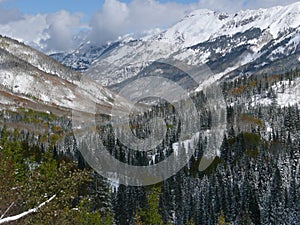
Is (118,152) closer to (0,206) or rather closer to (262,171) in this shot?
(262,171)

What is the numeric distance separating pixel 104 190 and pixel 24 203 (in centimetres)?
5691

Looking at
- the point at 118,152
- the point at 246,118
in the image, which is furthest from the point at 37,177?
the point at 246,118

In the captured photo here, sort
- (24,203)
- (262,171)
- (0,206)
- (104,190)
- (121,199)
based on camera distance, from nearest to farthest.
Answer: (0,206) → (24,203) → (104,190) → (121,199) → (262,171)

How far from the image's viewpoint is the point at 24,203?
1348cm

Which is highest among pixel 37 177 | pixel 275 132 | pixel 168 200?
pixel 275 132

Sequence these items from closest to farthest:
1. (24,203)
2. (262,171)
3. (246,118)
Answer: (24,203) < (262,171) < (246,118)

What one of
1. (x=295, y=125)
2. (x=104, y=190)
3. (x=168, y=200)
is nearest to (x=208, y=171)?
(x=168, y=200)

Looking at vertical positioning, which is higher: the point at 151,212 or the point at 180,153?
the point at 180,153

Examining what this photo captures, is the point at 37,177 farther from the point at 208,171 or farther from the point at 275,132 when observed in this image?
the point at 275,132

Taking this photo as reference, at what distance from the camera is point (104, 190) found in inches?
2724

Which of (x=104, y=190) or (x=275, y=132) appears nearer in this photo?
(x=104, y=190)

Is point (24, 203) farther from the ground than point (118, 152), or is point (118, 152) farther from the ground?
point (118, 152)

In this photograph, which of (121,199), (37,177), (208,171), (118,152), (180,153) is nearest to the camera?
(37,177)

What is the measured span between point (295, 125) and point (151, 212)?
126 meters
